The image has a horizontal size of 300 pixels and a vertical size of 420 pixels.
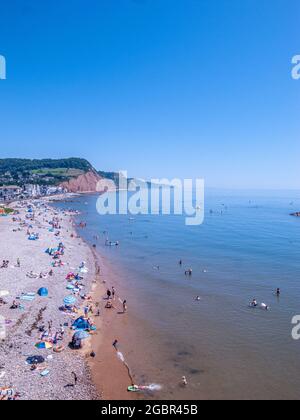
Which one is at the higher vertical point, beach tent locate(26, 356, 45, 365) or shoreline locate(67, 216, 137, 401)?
beach tent locate(26, 356, 45, 365)

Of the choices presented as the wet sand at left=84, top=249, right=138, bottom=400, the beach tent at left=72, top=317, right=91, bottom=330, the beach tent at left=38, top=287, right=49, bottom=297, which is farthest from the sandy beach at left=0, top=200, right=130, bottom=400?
the beach tent at left=72, top=317, right=91, bottom=330

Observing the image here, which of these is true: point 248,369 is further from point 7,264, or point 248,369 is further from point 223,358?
point 7,264

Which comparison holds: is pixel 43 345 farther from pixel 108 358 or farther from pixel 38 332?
pixel 108 358

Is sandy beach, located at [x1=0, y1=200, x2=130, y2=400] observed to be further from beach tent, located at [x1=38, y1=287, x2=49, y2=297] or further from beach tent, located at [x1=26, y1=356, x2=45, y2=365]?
beach tent, located at [x1=38, y1=287, x2=49, y2=297]

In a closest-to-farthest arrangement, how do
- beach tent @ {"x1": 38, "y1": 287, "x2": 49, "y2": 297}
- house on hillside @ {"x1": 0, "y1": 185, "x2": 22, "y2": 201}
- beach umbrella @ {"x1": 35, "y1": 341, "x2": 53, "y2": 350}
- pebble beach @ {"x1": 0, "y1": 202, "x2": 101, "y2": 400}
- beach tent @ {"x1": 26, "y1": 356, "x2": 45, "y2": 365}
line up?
pebble beach @ {"x1": 0, "y1": 202, "x2": 101, "y2": 400} → beach tent @ {"x1": 26, "y1": 356, "x2": 45, "y2": 365} → beach umbrella @ {"x1": 35, "y1": 341, "x2": 53, "y2": 350} → beach tent @ {"x1": 38, "y1": 287, "x2": 49, "y2": 297} → house on hillside @ {"x1": 0, "y1": 185, "x2": 22, "y2": 201}

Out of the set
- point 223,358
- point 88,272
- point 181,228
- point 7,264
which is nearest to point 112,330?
point 223,358
